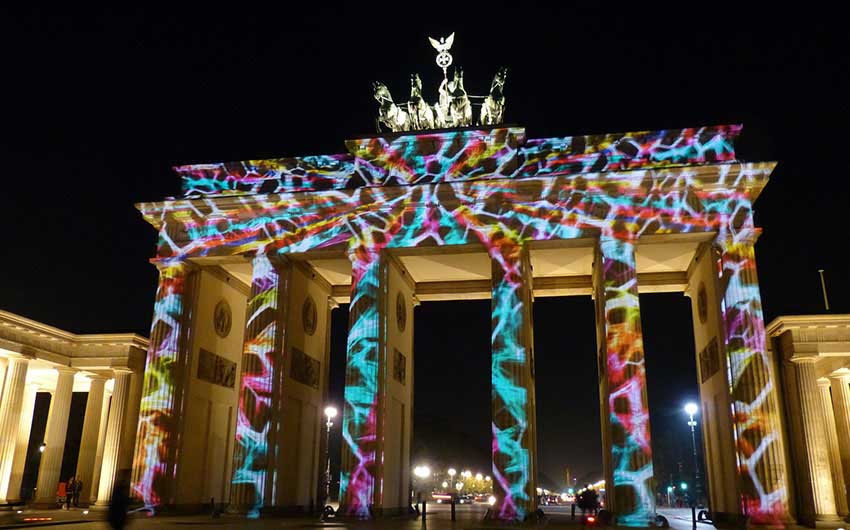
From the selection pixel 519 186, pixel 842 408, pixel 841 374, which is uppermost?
pixel 519 186

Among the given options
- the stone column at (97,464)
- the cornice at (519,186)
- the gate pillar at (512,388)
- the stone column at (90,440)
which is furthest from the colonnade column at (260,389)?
the stone column at (90,440)

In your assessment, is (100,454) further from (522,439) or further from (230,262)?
(522,439)

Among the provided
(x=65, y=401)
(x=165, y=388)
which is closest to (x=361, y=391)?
(x=165, y=388)

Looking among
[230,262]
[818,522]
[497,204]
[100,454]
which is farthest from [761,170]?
[100,454]

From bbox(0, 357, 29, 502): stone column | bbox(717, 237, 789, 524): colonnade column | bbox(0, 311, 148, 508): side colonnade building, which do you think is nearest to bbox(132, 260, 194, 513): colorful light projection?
bbox(0, 311, 148, 508): side colonnade building

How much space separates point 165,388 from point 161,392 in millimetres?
201

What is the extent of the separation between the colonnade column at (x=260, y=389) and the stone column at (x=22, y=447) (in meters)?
12.7

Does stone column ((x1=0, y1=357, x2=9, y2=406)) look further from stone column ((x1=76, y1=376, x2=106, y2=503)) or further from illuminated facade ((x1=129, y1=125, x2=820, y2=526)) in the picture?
illuminated facade ((x1=129, y1=125, x2=820, y2=526))

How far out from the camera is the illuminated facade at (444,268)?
23.4 metres

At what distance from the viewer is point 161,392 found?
26547 millimetres

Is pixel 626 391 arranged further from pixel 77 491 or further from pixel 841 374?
pixel 77 491

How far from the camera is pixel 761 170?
78.9ft

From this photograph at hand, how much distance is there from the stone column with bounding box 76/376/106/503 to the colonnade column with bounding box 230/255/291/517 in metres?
11.7

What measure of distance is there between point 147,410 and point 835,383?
88.2 feet
